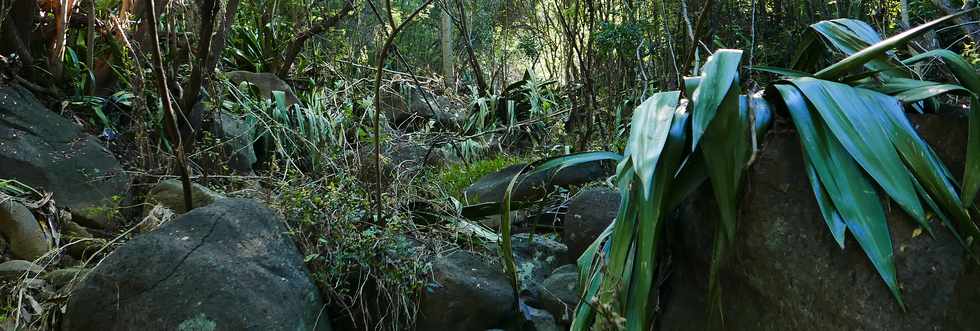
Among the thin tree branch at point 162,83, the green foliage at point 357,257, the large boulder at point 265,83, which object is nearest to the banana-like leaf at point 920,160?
the green foliage at point 357,257

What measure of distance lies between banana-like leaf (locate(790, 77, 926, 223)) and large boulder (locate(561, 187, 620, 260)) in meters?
1.45

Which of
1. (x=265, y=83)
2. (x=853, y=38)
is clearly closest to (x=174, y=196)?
(x=265, y=83)

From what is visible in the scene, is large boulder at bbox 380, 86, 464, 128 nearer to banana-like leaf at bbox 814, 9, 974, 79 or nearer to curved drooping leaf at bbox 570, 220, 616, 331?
curved drooping leaf at bbox 570, 220, 616, 331

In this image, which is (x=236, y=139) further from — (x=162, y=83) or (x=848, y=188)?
(x=848, y=188)

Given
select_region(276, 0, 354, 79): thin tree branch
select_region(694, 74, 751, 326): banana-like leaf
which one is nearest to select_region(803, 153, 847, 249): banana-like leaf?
select_region(694, 74, 751, 326): banana-like leaf

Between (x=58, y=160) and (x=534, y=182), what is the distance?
253cm

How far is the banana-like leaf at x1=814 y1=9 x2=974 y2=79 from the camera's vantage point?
6.35ft

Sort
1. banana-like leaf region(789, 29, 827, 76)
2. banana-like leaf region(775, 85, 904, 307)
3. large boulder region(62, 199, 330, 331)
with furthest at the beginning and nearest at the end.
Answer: large boulder region(62, 199, 330, 331), banana-like leaf region(789, 29, 827, 76), banana-like leaf region(775, 85, 904, 307)

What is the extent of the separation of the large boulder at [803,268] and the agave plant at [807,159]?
0.05 m

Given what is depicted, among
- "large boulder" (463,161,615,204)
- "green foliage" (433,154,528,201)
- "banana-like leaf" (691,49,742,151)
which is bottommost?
"green foliage" (433,154,528,201)

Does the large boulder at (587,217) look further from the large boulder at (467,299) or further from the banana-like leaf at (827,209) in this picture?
the banana-like leaf at (827,209)

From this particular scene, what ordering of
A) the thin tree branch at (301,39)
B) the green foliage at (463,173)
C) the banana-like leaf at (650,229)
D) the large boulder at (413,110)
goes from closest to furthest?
the banana-like leaf at (650,229)
the green foliage at (463,173)
the thin tree branch at (301,39)
the large boulder at (413,110)

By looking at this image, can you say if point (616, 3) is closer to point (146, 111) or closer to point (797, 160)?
point (146, 111)

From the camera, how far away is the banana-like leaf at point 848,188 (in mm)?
1797
